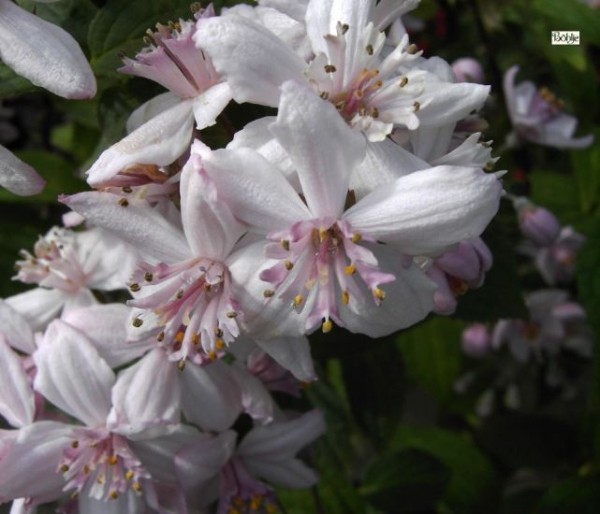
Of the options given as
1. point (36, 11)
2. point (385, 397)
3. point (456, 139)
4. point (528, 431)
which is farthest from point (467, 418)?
point (36, 11)

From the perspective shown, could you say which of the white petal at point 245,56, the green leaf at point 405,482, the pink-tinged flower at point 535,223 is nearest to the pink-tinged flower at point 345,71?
the white petal at point 245,56

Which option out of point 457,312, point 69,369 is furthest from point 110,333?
point 457,312

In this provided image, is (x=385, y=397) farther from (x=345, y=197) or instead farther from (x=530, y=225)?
(x=345, y=197)

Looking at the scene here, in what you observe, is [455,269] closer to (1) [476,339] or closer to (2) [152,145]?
(2) [152,145]

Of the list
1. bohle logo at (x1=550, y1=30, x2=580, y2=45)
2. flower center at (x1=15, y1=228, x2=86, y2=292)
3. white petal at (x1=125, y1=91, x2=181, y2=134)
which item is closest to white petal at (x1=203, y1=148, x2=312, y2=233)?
white petal at (x1=125, y1=91, x2=181, y2=134)

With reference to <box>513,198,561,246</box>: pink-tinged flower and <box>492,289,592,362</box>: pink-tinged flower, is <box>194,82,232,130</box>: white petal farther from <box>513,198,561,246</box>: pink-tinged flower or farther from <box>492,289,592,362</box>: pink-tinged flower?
<box>492,289,592,362</box>: pink-tinged flower

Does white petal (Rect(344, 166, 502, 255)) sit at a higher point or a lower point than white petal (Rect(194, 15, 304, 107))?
lower

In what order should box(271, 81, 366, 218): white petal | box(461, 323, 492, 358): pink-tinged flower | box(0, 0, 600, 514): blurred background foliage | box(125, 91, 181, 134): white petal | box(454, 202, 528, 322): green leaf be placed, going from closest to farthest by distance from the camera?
box(271, 81, 366, 218): white petal
box(125, 91, 181, 134): white petal
box(0, 0, 600, 514): blurred background foliage
box(454, 202, 528, 322): green leaf
box(461, 323, 492, 358): pink-tinged flower
